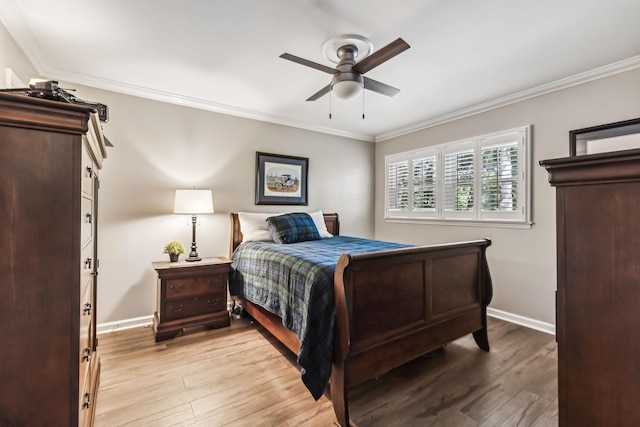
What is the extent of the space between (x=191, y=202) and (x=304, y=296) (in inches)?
68.8

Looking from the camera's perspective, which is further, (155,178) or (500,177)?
(500,177)

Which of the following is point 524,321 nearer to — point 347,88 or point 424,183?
point 424,183

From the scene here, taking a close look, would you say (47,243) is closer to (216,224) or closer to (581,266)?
(581,266)

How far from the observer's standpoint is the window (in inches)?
125

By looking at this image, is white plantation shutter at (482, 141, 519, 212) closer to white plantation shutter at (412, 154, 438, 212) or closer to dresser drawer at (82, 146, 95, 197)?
white plantation shutter at (412, 154, 438, 212)

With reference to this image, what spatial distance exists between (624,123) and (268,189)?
361cm

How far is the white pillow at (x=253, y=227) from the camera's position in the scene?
11.1ft

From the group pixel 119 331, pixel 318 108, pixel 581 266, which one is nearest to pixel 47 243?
pixel 581 266

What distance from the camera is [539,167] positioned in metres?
2.96

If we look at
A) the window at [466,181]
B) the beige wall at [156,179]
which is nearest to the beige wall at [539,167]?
the window at [466,181]

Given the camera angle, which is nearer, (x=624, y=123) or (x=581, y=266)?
(x=581, y=266)

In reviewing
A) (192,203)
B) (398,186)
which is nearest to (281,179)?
(192,203)

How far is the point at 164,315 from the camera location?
2.72 meters

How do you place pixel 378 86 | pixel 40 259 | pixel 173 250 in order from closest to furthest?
pixel 40 259 → pixel 378 86 → pixel 173 250
